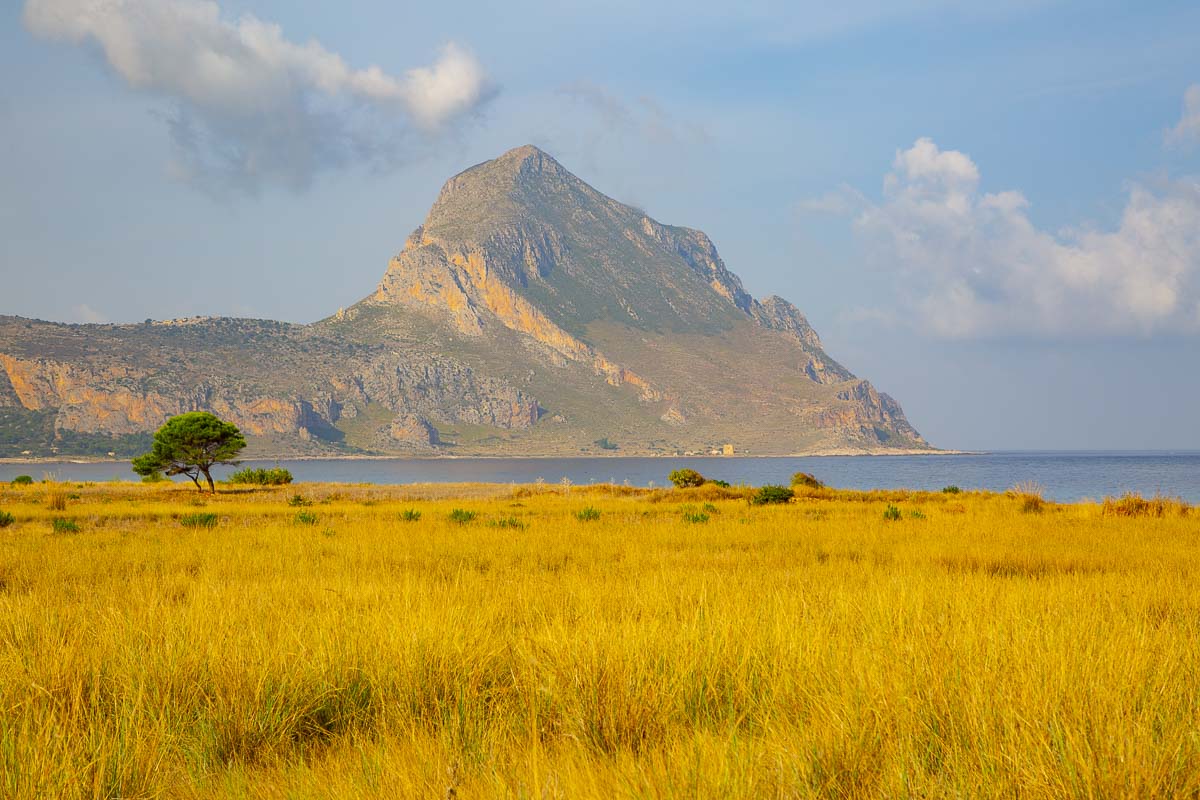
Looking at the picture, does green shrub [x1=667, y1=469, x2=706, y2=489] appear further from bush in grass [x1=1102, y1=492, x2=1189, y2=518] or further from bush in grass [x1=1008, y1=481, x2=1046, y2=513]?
bush in grass [x1=1102, y1=492, x2=1189, y2=518]

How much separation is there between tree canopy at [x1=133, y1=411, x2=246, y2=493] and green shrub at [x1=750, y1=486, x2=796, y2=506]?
96.3 feet

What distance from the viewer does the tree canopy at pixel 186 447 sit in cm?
4225

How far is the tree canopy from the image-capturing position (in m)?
42.2

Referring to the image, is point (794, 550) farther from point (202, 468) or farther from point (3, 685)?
point (202, 468)

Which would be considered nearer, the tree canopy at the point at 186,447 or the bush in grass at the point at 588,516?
the bush in grass at the point at 588,516

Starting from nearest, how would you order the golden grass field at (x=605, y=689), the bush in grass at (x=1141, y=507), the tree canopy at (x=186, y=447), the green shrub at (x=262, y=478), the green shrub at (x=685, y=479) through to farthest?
the golden grass field at (x=605, y=689)
the bush in grass at (x=1141, y=507)
the tree canopy at (x=186, y=447)
the green shrub at (x=685, y=479)
the green shrub at (x=262, y=478)

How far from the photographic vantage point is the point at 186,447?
42.6m

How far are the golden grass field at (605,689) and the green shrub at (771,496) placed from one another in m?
20.3

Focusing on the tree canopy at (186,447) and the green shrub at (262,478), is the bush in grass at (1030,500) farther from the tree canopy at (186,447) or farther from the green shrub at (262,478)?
the green shrub at (262,478)

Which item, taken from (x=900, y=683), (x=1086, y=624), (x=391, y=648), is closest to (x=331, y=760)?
(x=391, y=648)

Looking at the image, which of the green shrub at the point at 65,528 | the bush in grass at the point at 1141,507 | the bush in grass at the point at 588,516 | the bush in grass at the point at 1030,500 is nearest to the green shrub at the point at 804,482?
the bush in grass at the point at 1030,500

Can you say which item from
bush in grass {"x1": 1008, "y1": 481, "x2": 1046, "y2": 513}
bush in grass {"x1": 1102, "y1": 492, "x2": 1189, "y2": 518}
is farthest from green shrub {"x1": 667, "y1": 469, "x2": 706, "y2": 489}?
bush in grass {"x1": 1102, "y1": 492, "x2": 1189, "y2": 518}

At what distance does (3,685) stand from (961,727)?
4984 mm

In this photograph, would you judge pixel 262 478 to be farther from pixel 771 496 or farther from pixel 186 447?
pixel 771 496
